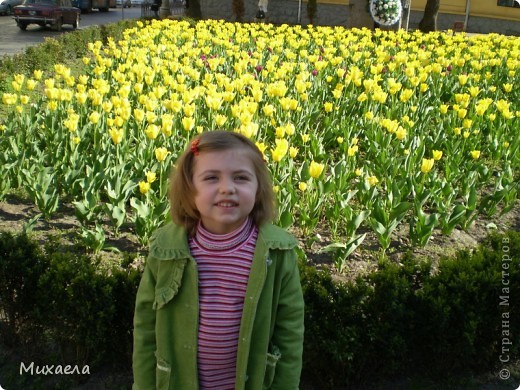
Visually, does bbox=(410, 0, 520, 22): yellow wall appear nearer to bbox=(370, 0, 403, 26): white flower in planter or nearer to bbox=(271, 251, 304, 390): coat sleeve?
bbox=(370, 0, 403, 26): white flower in planter

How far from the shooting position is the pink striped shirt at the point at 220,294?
203 cm

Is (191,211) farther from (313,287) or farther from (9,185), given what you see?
(9,185)

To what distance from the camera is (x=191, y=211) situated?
6.88 feet

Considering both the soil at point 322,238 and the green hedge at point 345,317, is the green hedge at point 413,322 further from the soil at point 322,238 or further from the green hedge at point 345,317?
the soil at point 322,238

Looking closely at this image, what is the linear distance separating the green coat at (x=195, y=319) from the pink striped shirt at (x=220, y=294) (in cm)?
4

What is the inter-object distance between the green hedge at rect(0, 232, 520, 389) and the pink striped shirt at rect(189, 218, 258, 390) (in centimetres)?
83

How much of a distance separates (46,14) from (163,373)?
21471 mm

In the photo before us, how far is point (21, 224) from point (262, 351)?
2.94 m

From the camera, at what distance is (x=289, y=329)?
205cm

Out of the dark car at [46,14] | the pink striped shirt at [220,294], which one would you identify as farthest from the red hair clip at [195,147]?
the dark car at [46,14]

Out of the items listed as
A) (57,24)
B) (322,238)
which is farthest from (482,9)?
(322,238)

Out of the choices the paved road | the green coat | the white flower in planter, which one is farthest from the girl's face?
the paved road

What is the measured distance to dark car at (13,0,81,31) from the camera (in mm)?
21016

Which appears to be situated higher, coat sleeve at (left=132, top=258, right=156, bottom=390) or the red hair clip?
the red hair clip
